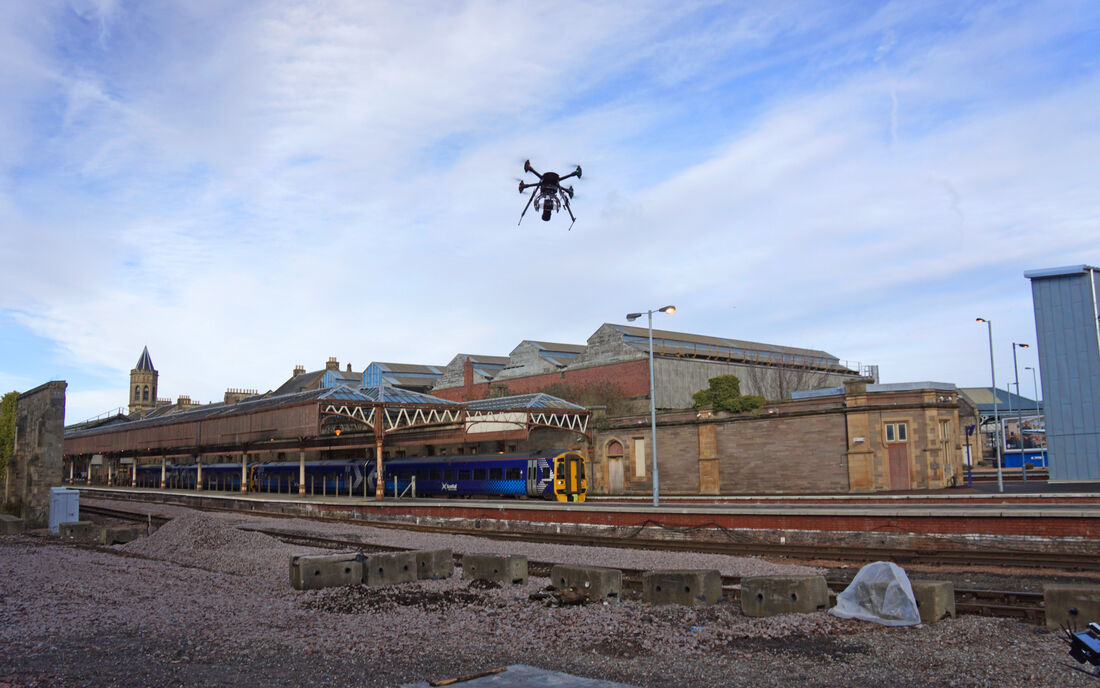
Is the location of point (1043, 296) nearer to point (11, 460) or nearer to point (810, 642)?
point (810, 642)

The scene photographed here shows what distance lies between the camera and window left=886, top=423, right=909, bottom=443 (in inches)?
1404

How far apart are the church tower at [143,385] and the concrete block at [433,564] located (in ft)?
477

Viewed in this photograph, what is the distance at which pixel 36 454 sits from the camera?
27.3 metres

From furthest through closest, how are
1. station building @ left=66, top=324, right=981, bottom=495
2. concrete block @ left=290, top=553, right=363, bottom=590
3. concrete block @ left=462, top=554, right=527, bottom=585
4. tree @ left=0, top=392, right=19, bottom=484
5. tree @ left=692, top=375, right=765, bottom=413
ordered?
tree @ left=692, top=375, right=765, bottom=413
station building @ left=66, top=324, right=981, bottom=495
tree @ left=0, top=392, right=19, bottom=484
concrete block @ left=462, top=554, right=527, bottom=585
concrete block @ left=290, top=553, right=363, bottom=590

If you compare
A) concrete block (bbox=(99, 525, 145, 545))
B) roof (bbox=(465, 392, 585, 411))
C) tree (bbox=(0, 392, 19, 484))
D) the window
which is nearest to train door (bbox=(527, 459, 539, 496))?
roof (bbox=(465, 392, 585, 411))

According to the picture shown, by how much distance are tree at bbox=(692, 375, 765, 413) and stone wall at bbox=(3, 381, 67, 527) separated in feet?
100

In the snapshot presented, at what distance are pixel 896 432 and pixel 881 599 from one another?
27.9m

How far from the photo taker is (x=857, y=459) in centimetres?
3622

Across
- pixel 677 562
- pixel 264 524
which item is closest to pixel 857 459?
pixel 677 562

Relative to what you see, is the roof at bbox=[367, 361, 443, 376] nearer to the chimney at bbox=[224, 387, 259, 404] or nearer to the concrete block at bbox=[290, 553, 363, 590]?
the chimney at bbox=[224, 387, 259, 404]

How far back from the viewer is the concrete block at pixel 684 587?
11852 mm

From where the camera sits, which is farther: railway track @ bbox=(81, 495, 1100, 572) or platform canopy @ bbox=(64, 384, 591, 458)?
platform canopy @ bbox=(64, 384, 591, 458)

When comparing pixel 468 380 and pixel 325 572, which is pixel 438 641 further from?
pixel 468 380

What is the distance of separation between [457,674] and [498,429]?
35.8m
